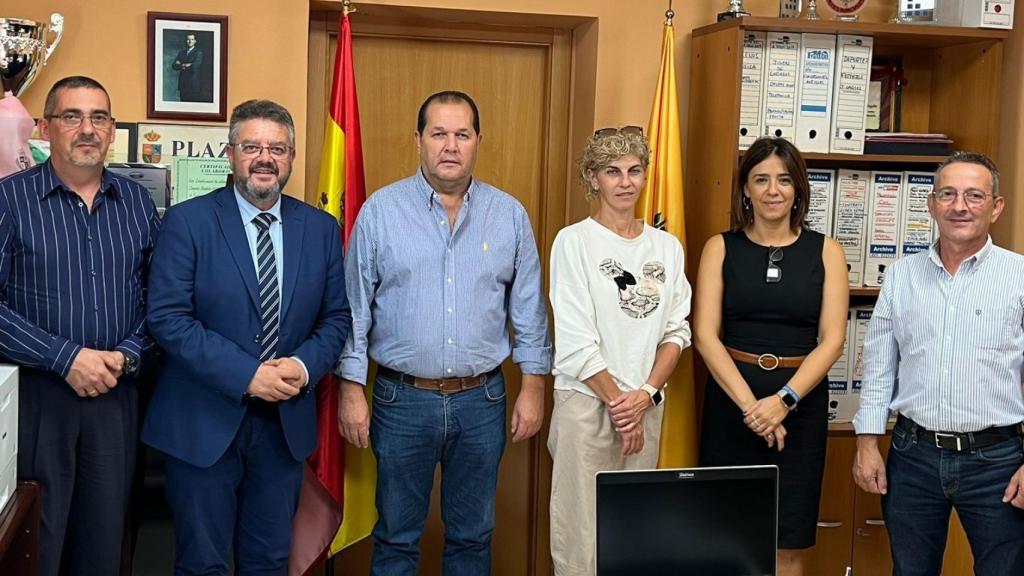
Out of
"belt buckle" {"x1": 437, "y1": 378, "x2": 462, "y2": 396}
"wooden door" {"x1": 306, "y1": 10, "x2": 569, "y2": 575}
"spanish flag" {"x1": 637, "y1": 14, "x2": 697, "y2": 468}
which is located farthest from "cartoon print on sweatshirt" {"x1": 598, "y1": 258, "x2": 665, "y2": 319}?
"wooden door" {"x1": 306, "y1": 10, "x2": 569, "y2": 575}

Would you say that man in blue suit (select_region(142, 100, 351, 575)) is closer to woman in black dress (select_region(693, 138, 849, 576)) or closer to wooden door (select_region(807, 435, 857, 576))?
woman in black dress (select_region(693, 138, 849, 576))

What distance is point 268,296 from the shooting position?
2764 millimetres

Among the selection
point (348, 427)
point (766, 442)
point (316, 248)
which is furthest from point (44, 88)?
point (766, 442)

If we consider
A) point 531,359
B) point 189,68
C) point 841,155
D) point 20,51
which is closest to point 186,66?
point 189,68

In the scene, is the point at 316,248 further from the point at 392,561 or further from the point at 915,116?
the point at 915,116

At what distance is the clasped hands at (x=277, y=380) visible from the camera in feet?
8.79

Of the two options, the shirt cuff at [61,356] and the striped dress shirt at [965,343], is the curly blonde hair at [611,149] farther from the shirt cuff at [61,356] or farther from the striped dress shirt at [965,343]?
the shirt cuff at [61,356]

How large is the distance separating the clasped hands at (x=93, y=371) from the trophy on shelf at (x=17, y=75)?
0.70 meters

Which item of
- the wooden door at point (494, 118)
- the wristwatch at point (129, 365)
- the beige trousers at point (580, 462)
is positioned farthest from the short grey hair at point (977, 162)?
the wristwatch at point (129, 365)

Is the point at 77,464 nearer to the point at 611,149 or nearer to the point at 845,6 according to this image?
the point at 611,149

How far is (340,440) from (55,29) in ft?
4.72

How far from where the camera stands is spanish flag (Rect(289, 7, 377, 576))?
10.5 ft

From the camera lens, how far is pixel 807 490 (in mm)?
3078

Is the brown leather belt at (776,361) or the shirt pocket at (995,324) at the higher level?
the shirt pocket at (995,324)
